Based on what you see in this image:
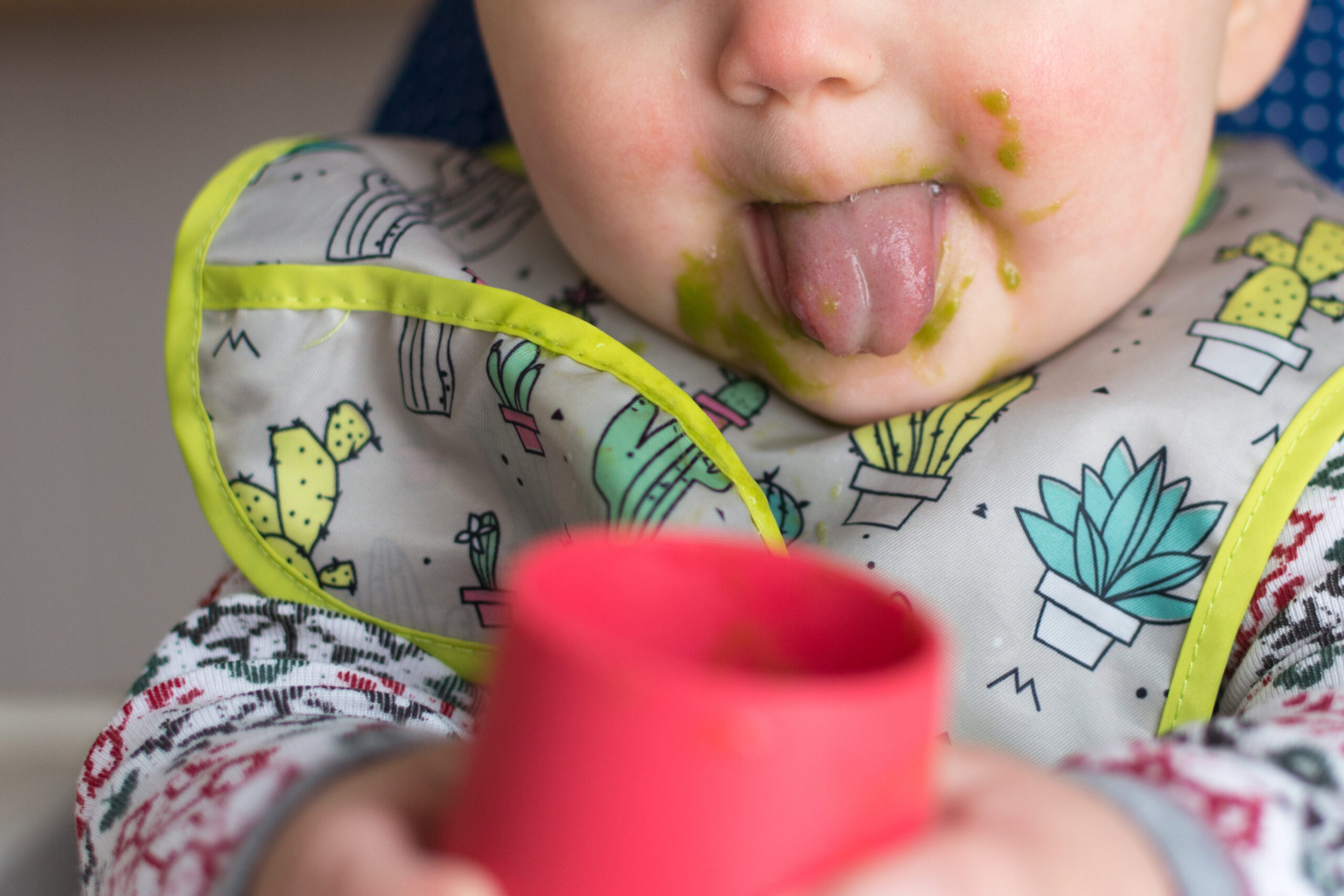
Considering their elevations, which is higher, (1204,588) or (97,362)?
(1204,588)

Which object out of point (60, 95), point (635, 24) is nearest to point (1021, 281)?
point (635, 24)

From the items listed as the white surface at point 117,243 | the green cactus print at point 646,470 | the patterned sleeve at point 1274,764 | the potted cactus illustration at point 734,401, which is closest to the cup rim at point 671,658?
the patterned sleeve at point 1274,764

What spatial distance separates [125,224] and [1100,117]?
1.42 metres

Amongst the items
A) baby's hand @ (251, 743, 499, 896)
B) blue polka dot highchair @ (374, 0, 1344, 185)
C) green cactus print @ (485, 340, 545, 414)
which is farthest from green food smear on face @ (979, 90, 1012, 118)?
blue polka dot highchair @ (374, 0, 1344, 185)

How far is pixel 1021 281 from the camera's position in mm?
562

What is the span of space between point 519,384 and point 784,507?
14cm

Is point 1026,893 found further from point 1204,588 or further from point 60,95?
point 60,95

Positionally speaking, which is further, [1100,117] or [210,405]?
[210,405]

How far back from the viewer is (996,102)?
1.61ft

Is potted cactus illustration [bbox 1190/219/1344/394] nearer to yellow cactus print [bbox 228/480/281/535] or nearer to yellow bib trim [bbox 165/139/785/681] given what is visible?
yellow bib trim [bbox 165/139/785/681]

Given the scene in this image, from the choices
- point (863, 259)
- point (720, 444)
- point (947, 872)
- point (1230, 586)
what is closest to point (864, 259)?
point (863, 259)

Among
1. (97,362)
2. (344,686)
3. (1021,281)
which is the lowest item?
(97,362)

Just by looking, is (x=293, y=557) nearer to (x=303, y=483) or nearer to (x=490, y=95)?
(x=303, y=483)

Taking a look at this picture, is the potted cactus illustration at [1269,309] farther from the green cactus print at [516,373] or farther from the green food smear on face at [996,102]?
the green cactus print at [516,373]
